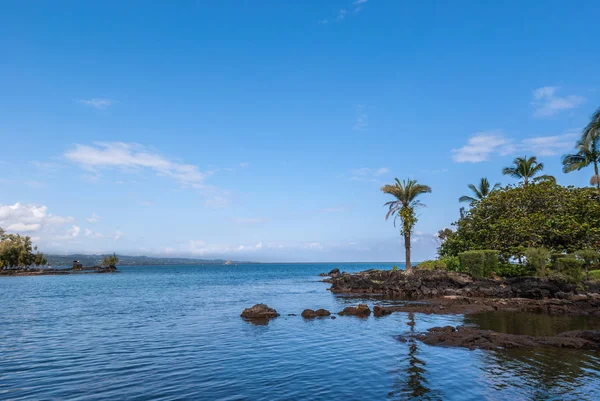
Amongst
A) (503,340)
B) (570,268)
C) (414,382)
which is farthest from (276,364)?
(570,268)

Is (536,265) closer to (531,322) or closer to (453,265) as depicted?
(453,265)

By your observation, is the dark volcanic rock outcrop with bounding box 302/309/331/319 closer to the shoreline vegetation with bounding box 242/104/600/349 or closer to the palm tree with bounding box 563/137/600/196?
Answer: the shoreline vegetation with bounding box 242/104/600/349

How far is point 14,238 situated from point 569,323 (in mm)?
169522

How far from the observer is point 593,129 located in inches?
1658

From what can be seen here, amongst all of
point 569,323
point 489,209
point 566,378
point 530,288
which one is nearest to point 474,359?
point 566,378

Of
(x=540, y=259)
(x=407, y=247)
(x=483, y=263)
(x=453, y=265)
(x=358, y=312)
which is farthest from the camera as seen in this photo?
(x=407, y=247)

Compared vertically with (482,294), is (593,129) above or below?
above

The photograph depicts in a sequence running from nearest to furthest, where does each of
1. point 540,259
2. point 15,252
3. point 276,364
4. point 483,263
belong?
point 276,364
point 540,259
point 483,263
point 15,252

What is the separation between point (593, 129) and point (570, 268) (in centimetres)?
1688

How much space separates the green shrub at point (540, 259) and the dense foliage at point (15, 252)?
6240 inches

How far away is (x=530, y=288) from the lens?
3772 centimetres

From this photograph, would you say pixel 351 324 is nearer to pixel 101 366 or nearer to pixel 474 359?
pixel 474 359

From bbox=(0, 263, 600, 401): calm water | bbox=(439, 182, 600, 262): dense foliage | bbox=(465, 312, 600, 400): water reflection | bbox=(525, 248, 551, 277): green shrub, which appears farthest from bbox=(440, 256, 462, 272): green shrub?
bbox=(465, 312, 600, 400): water reflection

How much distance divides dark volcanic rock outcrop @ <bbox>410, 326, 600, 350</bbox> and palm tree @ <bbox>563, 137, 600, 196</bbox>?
32.0 m
